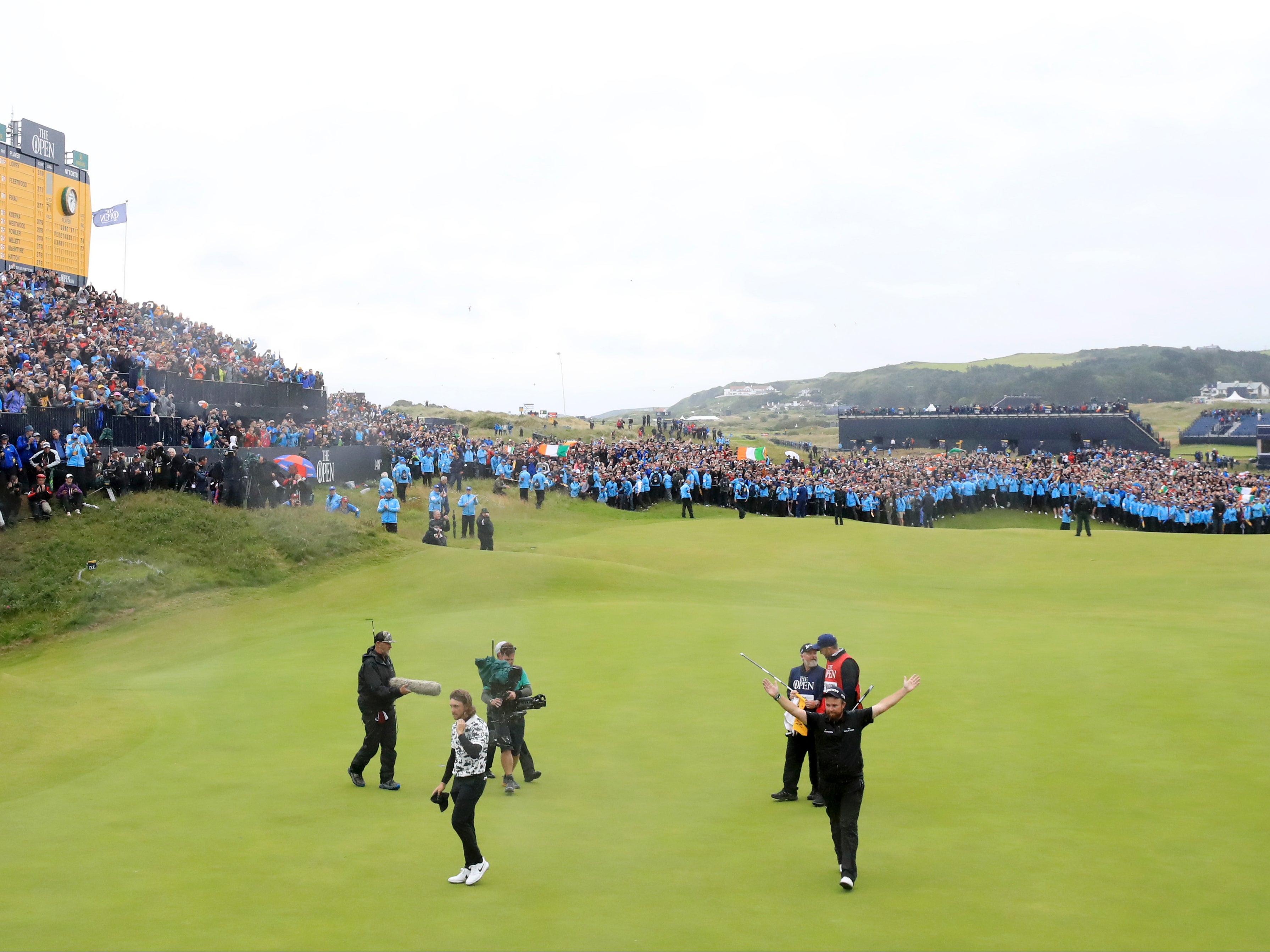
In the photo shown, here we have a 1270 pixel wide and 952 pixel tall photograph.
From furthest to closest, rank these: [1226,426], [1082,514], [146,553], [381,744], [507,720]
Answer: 1. [1226,426]
2. [1082,514]
3. [146,553]
4. [381,744]
5. [507,720]

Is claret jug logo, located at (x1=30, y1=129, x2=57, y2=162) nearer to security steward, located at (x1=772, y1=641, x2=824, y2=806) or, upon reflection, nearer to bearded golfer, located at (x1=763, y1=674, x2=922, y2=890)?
security steward, located at (x1=772, y1=641, x2=824, y2=806)

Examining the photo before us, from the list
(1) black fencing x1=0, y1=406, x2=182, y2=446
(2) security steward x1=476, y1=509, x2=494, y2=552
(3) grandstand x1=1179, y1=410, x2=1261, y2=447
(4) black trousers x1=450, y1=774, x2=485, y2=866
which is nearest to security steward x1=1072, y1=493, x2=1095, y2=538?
(2) security steward x1=476, y1=509, x2=494, y2=552

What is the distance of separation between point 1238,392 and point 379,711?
192 meters

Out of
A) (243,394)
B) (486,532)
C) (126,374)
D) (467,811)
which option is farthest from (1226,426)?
(467,811)

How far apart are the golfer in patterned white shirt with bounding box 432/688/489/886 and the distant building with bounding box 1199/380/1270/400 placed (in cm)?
17563

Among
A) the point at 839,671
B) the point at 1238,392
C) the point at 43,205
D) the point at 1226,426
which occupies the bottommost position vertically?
the point at 839,671

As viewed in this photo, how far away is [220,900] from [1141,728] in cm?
1275

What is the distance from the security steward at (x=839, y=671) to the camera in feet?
41.3

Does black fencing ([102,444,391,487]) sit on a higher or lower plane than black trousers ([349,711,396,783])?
higher

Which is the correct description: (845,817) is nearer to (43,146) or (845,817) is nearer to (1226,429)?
(43,146)

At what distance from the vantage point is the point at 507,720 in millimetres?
13797

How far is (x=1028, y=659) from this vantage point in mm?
21547

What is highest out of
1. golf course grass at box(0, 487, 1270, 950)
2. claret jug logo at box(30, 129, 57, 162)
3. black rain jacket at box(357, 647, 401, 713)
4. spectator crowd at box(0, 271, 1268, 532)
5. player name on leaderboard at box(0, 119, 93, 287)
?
claret jug logo at box(30, 129, 57, 162)

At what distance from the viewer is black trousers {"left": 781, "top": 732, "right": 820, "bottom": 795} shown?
43.8 ft
